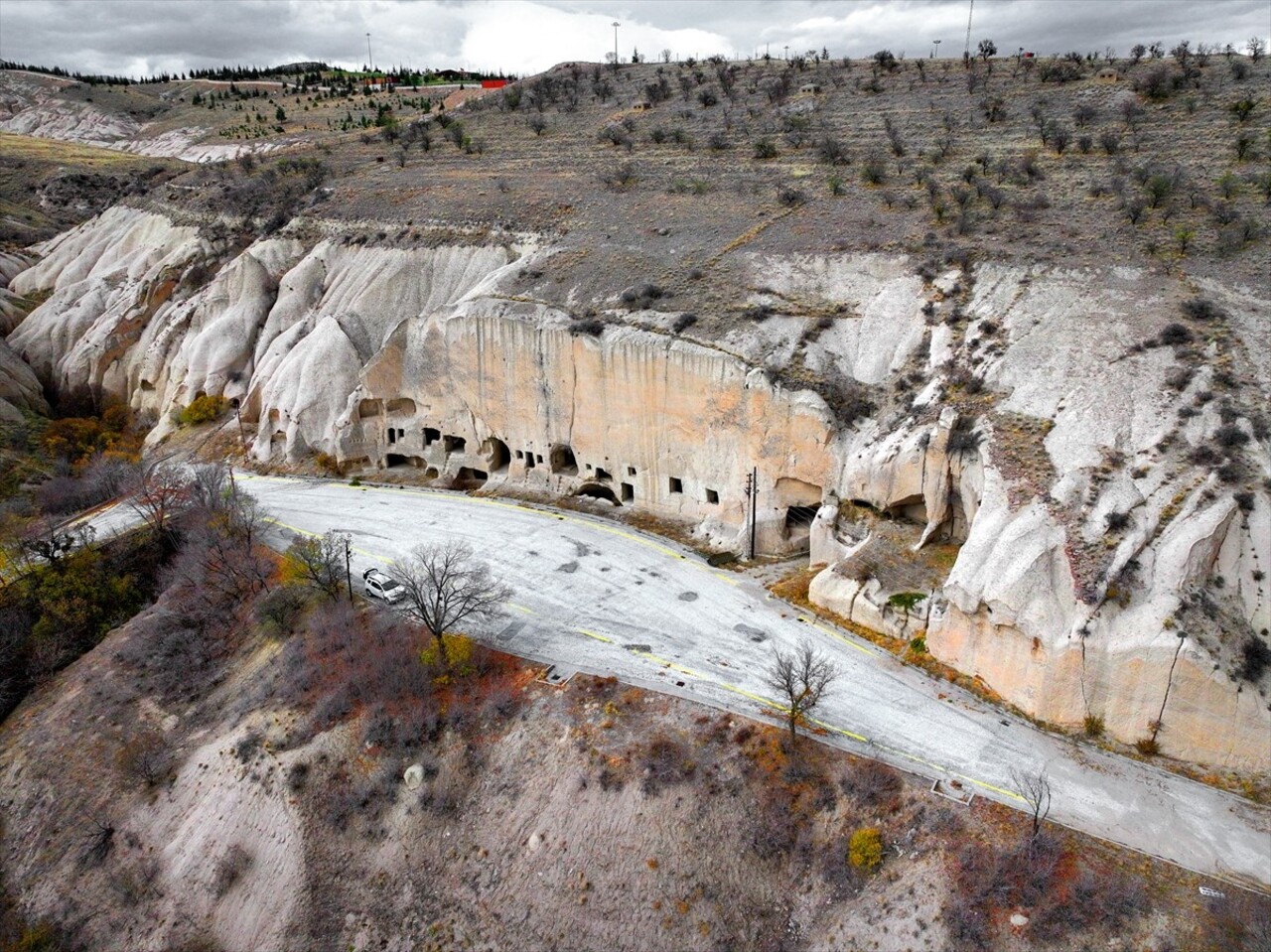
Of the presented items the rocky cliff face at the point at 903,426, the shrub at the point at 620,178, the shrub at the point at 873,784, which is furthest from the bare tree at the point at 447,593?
the shrub at the point at 620,178

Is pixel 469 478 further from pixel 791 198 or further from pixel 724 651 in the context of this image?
pixel 791 198

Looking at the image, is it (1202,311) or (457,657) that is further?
(457,657)

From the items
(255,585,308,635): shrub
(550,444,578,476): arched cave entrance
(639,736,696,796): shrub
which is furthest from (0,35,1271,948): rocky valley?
(255,585,308,635): shrub

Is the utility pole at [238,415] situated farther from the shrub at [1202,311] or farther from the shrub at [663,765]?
the shrub at [1202,311]

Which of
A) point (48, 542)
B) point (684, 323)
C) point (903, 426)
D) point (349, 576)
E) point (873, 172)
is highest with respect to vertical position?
point (873, 172)

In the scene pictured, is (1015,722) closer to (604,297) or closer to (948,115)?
(604,297)

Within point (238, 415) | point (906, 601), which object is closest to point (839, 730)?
point (906, 601)

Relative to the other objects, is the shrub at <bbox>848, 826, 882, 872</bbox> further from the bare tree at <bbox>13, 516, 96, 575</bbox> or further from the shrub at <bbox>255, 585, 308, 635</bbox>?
the bare tree at <bbox>13, 516, 96, 575</bbox>
